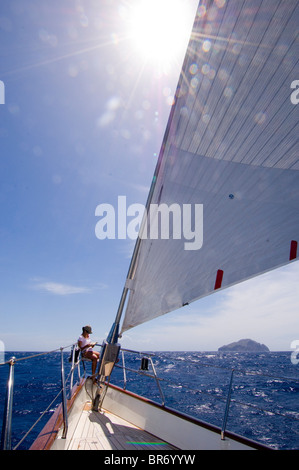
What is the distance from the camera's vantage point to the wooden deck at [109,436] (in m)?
2.72

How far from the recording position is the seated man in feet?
13.9

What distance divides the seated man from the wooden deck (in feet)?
2.46

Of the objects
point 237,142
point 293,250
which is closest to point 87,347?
point 293,250

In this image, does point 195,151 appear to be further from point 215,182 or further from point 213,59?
point 213,59

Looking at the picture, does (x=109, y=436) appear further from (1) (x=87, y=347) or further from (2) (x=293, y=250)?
(2) (x=293, y=250)

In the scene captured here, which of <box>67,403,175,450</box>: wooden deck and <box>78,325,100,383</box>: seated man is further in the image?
<box>78,325,100,383</box>: seated man

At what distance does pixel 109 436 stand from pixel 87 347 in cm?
151

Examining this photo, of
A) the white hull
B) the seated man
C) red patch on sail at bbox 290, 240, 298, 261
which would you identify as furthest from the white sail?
the seated man

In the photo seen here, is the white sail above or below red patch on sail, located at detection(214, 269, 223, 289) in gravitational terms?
above

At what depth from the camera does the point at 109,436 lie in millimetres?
3020

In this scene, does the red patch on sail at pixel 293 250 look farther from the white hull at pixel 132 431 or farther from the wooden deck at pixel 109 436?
the wooden deck at pixel 109 436

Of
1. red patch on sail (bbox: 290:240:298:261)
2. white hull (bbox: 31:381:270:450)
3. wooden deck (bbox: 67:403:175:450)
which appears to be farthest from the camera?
wooden deck (bbox: 67:403:175:450)

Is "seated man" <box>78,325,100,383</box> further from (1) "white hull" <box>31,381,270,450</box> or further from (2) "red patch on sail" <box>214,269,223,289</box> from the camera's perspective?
(2) "red patch on sail" <box>214,269,223,289</box>
